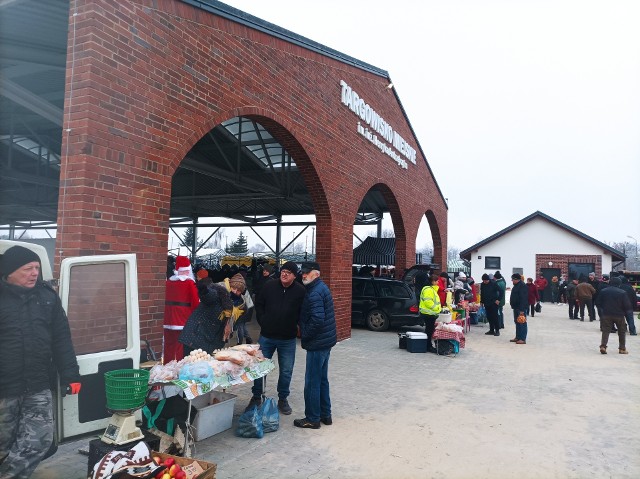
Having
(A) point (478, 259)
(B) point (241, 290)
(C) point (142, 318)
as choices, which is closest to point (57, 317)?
(C) point (142, 318)

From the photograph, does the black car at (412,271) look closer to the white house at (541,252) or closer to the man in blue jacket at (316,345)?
the man in blue jacket at (316,345)

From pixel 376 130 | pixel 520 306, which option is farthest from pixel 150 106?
pixel 520 306

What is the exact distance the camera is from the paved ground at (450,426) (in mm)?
4145

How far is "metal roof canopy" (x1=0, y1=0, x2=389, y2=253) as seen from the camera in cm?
595

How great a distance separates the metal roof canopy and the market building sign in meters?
0.92

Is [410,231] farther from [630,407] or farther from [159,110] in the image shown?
[159,110]

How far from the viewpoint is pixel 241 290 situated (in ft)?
21.1

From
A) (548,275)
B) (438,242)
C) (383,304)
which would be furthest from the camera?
(548,275)

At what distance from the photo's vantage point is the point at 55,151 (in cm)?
1484

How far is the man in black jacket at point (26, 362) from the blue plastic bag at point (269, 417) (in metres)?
2.02

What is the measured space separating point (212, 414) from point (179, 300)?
1.99 m

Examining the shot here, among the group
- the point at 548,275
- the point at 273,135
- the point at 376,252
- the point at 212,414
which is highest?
the point at 273,135

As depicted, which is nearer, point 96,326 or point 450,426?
point 96,326

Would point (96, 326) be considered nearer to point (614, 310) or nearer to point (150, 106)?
point (150, 106)
